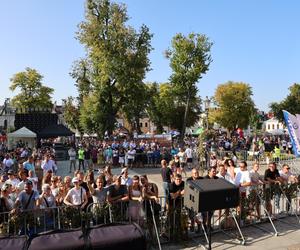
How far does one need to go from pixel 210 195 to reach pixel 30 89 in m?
59.0

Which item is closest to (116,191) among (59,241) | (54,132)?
(59,241)

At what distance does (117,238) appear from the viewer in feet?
19.3

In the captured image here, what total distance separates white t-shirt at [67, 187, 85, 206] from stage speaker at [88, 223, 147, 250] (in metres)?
2.37

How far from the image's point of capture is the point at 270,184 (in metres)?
10.3

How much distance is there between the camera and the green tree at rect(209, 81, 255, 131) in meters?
68.8

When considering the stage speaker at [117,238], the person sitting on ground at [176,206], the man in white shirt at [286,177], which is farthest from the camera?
the man in white shirt at [286,177]

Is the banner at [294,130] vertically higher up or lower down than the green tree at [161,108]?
lower down

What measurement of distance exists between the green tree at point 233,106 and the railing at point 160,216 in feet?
192

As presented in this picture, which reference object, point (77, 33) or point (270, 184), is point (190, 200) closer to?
point (270, 184)

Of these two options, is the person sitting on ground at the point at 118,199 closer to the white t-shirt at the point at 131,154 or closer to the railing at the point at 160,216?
the railing at the point at 160,216

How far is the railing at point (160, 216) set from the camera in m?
7.68

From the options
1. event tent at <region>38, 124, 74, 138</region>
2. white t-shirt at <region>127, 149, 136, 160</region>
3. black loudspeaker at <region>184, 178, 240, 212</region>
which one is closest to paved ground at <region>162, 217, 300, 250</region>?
black loudspeaker at <region>184, 178, 240, 212</region>

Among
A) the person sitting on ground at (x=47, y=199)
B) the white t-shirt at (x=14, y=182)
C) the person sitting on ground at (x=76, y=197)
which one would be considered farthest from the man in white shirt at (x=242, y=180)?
the white t-shirt at (x=14, y=182)

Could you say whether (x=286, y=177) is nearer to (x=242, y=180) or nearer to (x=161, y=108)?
(x=242, y=180)
